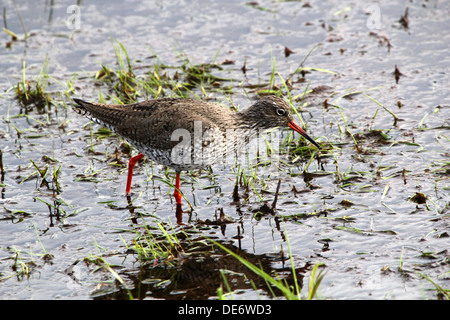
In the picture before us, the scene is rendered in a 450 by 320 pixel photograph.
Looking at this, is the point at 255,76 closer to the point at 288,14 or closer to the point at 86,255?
the point at 288,14

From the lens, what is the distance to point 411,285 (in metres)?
6.13

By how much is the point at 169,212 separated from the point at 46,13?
857cm

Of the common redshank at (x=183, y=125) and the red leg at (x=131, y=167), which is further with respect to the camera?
the red leg at (x=131, y=167)

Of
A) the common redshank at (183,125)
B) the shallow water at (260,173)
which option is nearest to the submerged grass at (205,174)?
→ the shallow water at (260,173)

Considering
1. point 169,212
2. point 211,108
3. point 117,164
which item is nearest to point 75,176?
point 117,164

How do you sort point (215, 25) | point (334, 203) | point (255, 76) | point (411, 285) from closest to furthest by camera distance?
1. point (411, 285)
2. point (334, 203)
3. point (255, 76)
4. point (215, 25)

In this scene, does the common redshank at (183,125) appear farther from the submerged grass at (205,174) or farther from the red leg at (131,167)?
the submerged grass at (205,174)

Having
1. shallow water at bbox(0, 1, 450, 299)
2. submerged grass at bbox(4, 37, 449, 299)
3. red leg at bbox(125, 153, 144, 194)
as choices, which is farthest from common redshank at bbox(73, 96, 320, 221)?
shallow water at bbox(0, 1, 450, 299)

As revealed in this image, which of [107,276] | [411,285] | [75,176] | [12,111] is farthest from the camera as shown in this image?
[12,111]

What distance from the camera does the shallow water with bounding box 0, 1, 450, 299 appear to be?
6.69 m

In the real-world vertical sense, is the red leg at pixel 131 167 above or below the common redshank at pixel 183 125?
below

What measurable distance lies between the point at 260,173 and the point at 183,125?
1.63 m

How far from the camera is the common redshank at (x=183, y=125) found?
7980 millimetres

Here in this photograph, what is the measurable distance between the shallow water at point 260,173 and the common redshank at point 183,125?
73 centimetres
